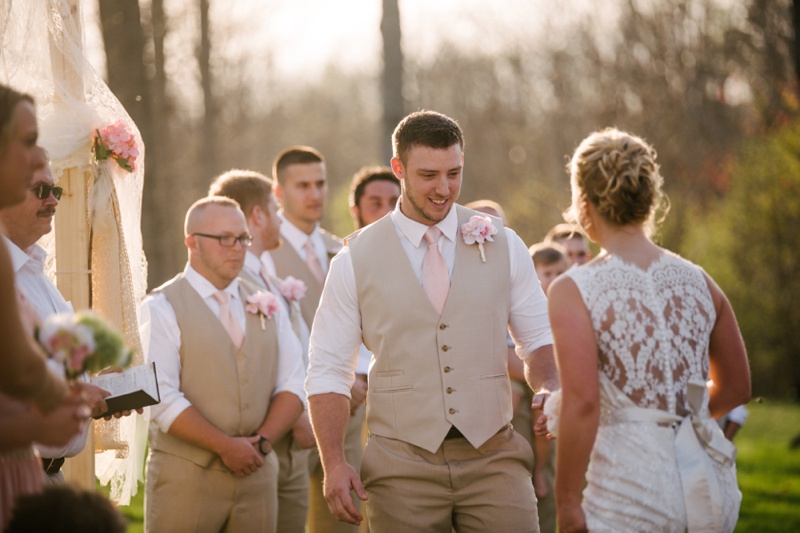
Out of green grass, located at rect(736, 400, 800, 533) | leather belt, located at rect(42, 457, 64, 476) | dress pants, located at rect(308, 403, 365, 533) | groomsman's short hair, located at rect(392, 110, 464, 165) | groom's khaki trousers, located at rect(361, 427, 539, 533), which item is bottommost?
green grass, located at rect(736, 400, 800, 533)

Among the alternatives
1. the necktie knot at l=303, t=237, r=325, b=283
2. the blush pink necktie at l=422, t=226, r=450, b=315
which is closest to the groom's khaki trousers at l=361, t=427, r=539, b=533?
the blush pink necktie at l=422, t=226, r=450, b=315

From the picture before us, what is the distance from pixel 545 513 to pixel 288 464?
1.84 m

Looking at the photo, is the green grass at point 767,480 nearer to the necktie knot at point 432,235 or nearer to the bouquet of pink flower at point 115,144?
the bouquet of pink flower at point 115,144

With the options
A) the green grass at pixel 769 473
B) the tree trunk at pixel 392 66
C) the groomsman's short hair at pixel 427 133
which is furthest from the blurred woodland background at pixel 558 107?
the groomsman's short hair at pixel 427 133

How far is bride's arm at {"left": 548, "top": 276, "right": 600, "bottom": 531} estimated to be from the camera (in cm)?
364

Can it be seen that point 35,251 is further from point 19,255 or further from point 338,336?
point 338,336

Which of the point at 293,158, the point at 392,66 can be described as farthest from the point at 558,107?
the point at 293,158

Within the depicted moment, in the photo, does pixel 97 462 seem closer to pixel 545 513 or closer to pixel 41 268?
pixel 41 268

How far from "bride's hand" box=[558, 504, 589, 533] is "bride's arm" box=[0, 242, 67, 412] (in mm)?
1727

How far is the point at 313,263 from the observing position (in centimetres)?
742

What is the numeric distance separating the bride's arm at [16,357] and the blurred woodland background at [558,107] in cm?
849

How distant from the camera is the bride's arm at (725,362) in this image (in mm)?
3881

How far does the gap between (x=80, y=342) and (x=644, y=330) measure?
71.8 inches

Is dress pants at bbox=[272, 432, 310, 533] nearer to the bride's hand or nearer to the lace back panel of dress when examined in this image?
the bride's hand
